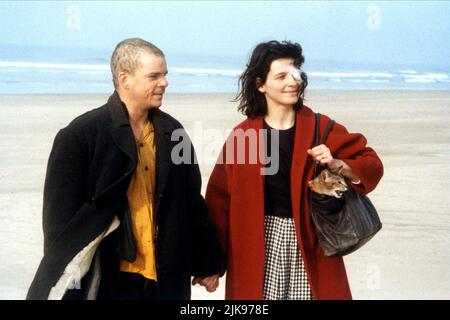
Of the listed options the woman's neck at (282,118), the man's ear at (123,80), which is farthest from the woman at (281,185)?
the man's ear at (123,80)

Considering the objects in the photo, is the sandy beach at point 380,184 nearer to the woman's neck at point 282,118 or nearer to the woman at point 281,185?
the woman at point 281,185

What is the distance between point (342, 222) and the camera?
3344mm

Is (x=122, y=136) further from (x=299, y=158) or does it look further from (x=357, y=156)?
(x=357, y=156)

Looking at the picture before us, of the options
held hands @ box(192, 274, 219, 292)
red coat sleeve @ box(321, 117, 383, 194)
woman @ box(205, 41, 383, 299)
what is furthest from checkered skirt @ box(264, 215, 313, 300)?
red coat sleeve @ box(321, 117, 383, 194)

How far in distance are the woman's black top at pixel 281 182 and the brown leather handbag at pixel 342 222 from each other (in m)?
0.14

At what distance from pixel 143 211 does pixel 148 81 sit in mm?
578

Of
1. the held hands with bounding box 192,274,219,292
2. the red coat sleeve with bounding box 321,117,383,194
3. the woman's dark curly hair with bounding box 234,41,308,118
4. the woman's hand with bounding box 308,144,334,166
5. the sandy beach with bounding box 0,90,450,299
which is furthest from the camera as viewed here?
the sandy beach with bounding box 0,90,450,299

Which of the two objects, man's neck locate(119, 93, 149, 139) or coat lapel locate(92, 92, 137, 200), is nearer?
coat lapel locate(92, 92, 137, 200)

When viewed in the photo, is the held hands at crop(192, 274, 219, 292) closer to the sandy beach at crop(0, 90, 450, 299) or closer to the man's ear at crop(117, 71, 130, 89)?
the man's ear at crop(117, 71, 130, 89)

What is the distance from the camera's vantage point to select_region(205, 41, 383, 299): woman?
11.2 ft

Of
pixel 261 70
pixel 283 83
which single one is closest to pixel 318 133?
pixel 283 83

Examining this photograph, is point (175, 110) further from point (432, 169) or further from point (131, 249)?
point (131, 249)
